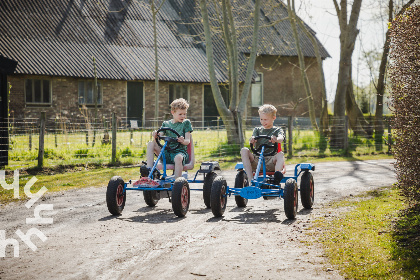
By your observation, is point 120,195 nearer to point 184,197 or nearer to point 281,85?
point 184,197

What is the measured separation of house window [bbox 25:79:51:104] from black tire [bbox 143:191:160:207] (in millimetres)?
20108

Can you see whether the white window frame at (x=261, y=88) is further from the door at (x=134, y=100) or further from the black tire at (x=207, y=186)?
the black tire at (x=207, y=186)

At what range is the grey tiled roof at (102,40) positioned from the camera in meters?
27.3

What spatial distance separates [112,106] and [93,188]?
62.5 ft

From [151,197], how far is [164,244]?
2668 mm

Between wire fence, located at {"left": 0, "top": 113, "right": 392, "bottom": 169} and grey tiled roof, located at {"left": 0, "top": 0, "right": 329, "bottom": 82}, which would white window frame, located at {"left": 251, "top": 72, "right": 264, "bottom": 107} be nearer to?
grey tiled roof, located at {"left": 0, "top": 0, "right": 329, "bottom": 82}

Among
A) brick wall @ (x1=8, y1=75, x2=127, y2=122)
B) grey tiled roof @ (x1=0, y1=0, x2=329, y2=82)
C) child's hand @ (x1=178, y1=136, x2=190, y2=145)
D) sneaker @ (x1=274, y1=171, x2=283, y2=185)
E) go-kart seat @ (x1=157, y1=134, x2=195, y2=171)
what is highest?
grey tiled roof @ (x1=0, y1=0, x2=329, y2=82)

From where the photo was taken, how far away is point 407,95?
6.92 metres

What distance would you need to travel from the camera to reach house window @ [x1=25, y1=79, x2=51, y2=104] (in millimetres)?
27328

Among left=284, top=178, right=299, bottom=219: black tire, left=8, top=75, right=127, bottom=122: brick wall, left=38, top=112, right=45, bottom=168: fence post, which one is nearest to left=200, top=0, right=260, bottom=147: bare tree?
left=38, top=112, right=45, bottom=168: fence post

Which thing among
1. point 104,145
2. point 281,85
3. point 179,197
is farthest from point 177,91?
point 179,197

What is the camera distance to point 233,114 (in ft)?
63.0

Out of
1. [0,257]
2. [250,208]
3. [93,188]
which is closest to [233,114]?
[93,188]

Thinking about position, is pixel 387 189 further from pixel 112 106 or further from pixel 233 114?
pixel 112 106
